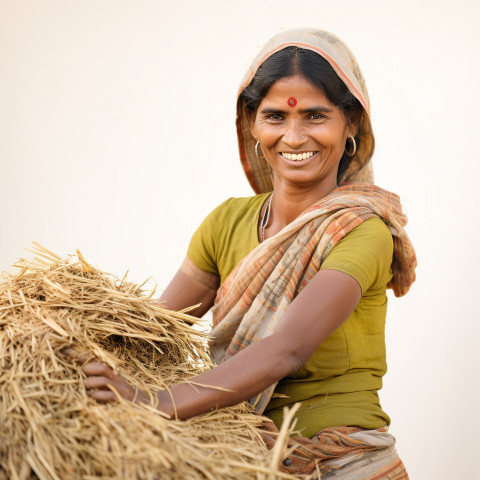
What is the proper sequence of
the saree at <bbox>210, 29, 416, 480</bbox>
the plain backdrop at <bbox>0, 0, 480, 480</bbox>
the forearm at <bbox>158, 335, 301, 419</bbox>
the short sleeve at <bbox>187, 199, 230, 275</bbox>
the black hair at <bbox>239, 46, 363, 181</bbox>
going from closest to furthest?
the forearm at <bbox>158, 335, 301, 419</bbox>
the saree at <bbox>210, 29, 416, 480</bbox>
the black hair at <bbox>239, 46, 363, 181</bbox>
the short sleeve at <bbox>187, 199, 230, 275</bbox>
the plain backdrop at <bbox>0, 0, 480, 480</bbox>

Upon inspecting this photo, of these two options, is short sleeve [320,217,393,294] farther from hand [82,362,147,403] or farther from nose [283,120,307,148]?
hand [82,362,147,403]

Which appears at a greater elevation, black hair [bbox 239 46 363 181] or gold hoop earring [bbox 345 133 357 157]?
black hair [bbox 239 46 363 181]

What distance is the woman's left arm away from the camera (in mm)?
1664

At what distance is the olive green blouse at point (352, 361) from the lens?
217 cm

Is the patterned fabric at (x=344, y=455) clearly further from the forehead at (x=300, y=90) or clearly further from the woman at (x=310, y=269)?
the forehead at (x=300, y=90)

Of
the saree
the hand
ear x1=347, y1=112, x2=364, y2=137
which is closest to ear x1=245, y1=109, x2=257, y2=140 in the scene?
the saree

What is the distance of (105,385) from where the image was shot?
1625 millimetres

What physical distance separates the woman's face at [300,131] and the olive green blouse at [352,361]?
34cm

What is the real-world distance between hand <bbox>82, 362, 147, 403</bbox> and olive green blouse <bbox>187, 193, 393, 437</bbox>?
0.64 metres

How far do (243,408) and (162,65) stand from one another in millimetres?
3632

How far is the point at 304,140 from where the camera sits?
246 cm

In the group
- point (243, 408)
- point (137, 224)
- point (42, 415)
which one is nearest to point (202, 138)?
point (137, 224)

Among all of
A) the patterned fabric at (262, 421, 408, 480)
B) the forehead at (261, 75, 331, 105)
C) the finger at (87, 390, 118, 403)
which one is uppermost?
the forehead at (261, 75, 331, 105)

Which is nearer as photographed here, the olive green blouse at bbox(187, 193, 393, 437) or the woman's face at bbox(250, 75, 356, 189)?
the olive green blouse at bbox(187, 193, 393, 437)
